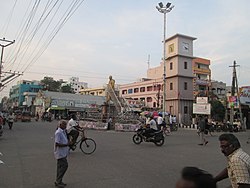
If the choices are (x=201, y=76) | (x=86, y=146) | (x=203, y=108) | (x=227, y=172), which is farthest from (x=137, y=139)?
(x=201, y=76)

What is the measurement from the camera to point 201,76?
57531 mm

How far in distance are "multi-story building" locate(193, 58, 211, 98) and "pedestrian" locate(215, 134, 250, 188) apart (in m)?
47.5

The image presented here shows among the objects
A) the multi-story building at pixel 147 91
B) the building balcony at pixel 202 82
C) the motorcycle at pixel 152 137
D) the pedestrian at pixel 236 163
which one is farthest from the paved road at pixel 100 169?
the multi-story building at pixel 147 91

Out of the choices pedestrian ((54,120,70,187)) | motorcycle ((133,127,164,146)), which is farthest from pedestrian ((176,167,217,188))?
motorcycle ((133,127,164,146))

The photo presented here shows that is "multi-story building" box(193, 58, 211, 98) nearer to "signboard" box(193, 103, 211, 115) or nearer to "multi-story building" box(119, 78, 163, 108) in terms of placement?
"multi-story building" box(119, 78, 163, 108)

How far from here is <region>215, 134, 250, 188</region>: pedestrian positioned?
2.76 m

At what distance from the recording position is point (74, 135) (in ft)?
35.8

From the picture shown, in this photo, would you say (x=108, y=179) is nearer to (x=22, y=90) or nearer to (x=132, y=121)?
(x=132, y=121)

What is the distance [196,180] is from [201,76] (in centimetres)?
5846

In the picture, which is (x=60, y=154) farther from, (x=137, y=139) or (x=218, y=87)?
(x=218, y=87)

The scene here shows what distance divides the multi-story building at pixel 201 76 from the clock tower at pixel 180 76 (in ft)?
8.29

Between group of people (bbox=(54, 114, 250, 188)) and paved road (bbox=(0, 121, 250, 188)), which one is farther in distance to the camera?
paved road (bbox=(0, 121, 250, 188))

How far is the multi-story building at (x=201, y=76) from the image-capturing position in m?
50.2

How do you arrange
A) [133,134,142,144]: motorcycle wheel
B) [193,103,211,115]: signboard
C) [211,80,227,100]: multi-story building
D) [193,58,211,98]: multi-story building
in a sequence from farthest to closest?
[211,80,227,100]: multi-story building, [193,58,211,98]: multi-story building, [193,103,211,115]: signboard, [133,134,142,144]: motorcycle wheel
